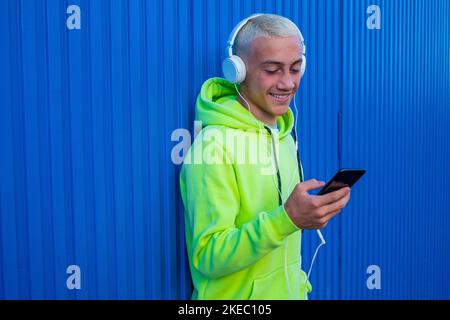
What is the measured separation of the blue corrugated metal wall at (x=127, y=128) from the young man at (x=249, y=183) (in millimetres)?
161

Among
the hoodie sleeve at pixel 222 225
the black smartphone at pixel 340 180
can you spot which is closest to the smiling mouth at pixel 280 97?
the hoodie sleeve at pixel 222 225

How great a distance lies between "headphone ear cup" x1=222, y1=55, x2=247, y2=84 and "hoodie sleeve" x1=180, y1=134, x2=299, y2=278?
0.24 meters

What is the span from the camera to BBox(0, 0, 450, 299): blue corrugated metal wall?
1497 mm

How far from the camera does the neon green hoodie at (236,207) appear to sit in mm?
1343

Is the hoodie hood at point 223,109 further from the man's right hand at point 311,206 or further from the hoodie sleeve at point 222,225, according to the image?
the man's right hand at point 311,206

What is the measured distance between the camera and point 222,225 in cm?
137

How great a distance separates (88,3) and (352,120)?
1251 mm

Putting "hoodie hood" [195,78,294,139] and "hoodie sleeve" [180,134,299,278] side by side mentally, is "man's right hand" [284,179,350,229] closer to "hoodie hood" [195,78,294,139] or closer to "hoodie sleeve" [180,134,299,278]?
"hoodie sleeve" [180,134,299,278]

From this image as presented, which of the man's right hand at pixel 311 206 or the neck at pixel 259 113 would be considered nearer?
the man's right hand at pixel 311 206

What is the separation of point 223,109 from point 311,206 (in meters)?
0.46

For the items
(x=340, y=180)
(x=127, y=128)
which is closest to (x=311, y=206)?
(x=340, y=180)

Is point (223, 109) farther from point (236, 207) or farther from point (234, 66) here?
point (236, 207)
